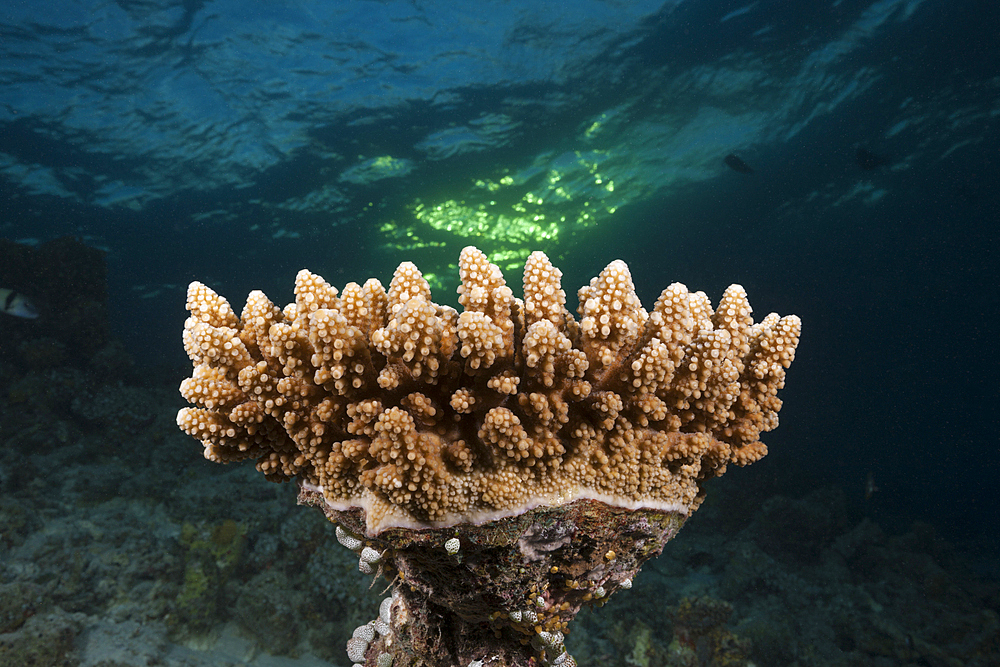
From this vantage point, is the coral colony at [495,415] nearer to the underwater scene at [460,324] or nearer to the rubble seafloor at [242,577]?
the underwater scene at [460,324]

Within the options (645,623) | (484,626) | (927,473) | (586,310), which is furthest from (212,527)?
(927,473)

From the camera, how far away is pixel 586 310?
6.53 feet

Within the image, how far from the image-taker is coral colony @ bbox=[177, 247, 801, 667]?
1777 millimetres

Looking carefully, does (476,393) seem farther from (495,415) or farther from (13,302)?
(13,302)

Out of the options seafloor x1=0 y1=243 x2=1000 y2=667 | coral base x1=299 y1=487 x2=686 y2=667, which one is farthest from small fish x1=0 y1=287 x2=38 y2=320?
coral base x1=299 y1=487 x2=686 y2=667

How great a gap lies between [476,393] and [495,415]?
252mm

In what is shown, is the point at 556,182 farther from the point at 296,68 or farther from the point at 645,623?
the point at 645,623

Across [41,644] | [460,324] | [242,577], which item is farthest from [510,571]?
[242,577]

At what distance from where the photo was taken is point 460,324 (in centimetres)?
171

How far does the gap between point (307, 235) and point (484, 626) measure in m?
23.0

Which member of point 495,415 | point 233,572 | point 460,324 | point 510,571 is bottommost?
point 233,572

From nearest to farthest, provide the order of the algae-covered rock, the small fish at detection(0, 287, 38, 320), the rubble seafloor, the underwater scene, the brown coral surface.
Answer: the brown coral surface, the underwater scene, the algae-covered rock, the rubble seafloor, the small fish at detection(0, 287, 38, 320)

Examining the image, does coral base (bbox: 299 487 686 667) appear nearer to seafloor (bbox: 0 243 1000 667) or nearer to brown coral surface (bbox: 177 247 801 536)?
brown coral surface (bbox: 177 247 801 536)

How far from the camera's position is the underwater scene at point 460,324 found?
1902 millimetres
